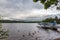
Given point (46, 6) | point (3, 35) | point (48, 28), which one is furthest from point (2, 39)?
point (48, 28)

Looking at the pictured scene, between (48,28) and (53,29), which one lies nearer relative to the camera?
(53,29)

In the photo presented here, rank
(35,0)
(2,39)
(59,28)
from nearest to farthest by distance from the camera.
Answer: (35,0) < (2,39) < (59,28)

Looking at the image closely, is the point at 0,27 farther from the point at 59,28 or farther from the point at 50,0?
the point at 59,28

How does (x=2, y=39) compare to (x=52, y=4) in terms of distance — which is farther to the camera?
(x=2, y=39)

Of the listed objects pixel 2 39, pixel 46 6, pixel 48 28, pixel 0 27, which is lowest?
pixel 48 28

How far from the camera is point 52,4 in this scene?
3459mm

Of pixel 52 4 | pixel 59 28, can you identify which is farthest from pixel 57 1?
pixel 59 28

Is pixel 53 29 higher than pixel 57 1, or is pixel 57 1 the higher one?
pixel 57 1

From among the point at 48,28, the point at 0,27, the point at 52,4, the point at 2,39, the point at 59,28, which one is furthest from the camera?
the point at 48,28

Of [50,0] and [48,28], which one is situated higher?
[50,0]

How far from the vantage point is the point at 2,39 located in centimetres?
471

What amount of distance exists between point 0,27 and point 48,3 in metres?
1.52

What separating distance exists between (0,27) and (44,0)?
4.95 ft

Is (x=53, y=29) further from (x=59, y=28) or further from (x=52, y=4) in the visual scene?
(x=52, y=4)
